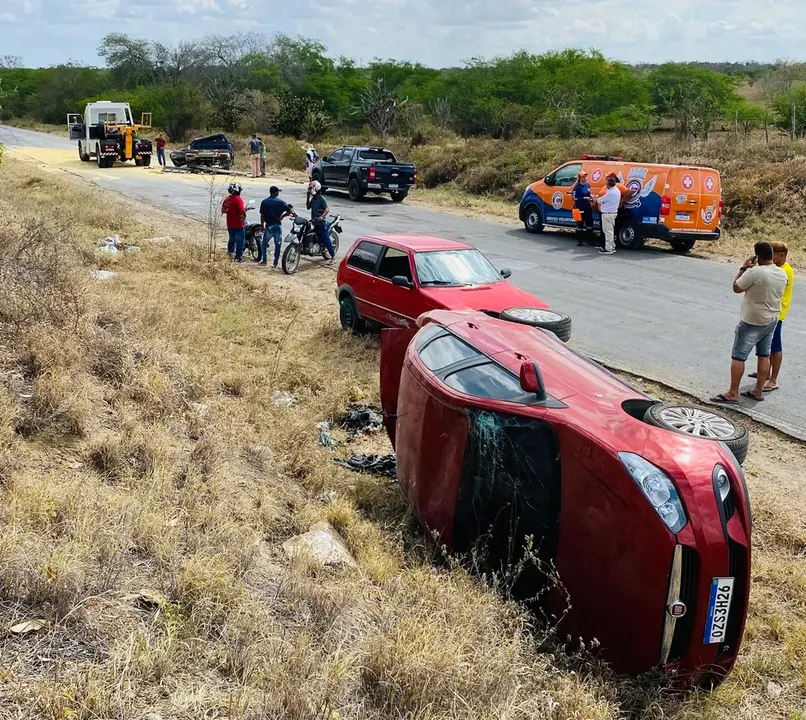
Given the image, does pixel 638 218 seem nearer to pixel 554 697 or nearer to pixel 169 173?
pixel 554 697

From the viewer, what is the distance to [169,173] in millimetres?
33500

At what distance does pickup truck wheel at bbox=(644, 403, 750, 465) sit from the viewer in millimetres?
3996

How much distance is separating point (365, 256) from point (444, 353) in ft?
Answer: 18.2

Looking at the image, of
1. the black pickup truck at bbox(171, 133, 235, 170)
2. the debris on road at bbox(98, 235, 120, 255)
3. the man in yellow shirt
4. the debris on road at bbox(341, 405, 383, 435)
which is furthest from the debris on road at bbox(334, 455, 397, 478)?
the black pickup truck at bbox(171, 133, 235, 170)

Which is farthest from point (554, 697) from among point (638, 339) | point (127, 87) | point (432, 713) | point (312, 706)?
point (127, 87)

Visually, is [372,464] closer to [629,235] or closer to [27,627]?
[27,627]

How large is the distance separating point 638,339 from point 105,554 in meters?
8.13

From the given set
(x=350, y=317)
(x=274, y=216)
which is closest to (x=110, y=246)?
(x=274, y=216)

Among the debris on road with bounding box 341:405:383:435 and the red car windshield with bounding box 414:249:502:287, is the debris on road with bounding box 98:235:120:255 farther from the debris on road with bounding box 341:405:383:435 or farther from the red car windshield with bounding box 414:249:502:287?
the debris on road with bounding box 341:405:383:435

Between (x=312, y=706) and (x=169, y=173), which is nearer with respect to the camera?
(x=312, y=706)

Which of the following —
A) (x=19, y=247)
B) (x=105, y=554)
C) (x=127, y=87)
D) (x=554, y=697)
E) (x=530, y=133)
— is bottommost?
(x=554, y=697)

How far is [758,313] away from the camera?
786 cm

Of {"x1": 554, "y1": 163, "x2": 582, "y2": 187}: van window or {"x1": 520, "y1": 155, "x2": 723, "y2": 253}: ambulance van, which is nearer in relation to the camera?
{"x1": 520, "y1": 155, "x2": 723, "y2": 253}: ambulance van

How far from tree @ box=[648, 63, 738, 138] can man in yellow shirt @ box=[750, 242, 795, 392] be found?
24739mm
